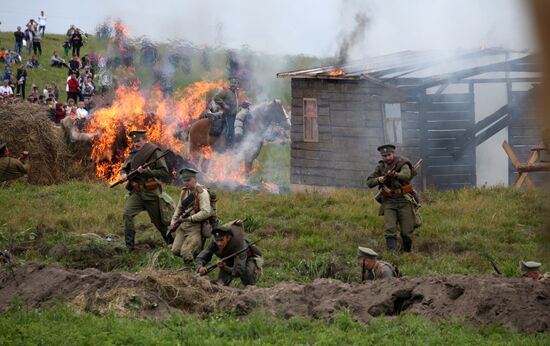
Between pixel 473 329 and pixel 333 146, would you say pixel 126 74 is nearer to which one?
pixel 333 146

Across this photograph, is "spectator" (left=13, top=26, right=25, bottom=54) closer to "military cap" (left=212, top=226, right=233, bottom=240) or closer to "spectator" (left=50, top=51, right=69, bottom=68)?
"spectator" (left=50, top=51, right=69, bottom=68)

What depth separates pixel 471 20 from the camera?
25438 mm

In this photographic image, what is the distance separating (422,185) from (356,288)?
1173cm

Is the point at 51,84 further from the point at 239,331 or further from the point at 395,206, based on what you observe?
the point at 239,331

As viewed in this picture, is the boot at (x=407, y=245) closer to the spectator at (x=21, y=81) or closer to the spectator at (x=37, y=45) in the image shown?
the spectator at (x=21, y=81)

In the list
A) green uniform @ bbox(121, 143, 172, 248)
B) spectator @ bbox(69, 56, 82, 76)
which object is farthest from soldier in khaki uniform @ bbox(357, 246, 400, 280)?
spectator @ bbox(69, 56, 82, 76)

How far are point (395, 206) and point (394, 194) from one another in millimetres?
201

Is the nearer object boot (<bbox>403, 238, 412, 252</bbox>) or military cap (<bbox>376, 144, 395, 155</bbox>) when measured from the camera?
military cap (<bbox>376, 144, 395, 155</bbox>)

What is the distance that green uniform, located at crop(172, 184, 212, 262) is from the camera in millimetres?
13656

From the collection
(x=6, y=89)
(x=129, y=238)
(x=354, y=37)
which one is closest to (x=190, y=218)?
(x=129, y=238)

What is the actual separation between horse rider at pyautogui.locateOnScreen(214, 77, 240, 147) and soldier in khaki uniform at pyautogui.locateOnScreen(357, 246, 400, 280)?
1350 centimetres

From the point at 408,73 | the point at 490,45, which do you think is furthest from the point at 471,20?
the point at 408,73

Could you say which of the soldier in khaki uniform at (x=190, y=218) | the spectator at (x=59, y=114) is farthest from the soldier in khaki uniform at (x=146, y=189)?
the spectator at (x=59, y=114)

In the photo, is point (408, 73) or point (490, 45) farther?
point (490, 45)
